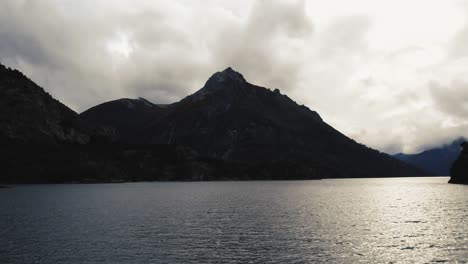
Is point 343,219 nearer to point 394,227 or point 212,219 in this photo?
point 394,227

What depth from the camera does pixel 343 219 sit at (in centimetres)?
10031

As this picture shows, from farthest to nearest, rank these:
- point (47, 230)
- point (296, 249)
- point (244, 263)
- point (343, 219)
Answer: point (343, 219)
point (47, 230)
point (296, 249)
point (244, 263)

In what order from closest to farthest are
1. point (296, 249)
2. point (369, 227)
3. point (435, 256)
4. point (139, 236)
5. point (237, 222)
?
1. point (435, 256)
2. point (296, 249)
3. point (139, 236)
4. point (369, 227)
5. point (237, 222)

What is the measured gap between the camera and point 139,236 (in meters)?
73.2

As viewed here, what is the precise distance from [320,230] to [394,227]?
64.1 ft

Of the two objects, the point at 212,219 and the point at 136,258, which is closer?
the point at 136,258

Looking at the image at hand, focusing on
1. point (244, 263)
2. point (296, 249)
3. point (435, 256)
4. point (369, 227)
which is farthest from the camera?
point (369, 227)

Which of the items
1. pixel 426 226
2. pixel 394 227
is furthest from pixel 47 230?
pixel 426 226

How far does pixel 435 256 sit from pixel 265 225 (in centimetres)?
3902

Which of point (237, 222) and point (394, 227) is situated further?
point (237, 222)

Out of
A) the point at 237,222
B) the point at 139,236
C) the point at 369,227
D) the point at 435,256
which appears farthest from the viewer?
the point at 237,222

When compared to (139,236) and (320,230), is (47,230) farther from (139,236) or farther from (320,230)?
(320,230)

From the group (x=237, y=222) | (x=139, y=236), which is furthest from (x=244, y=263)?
(x=237, y=222)

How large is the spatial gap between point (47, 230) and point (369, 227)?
Answer: 233 ft
